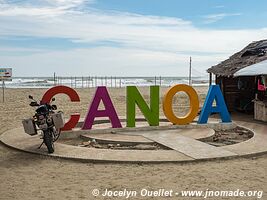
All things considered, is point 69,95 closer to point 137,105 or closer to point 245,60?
point 137,105

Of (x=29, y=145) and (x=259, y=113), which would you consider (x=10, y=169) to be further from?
(x=259, y=113)

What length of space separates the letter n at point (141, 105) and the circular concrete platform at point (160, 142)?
26cm

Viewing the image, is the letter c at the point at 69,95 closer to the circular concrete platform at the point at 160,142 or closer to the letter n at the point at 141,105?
the circular concrete platform at the point at 160,142

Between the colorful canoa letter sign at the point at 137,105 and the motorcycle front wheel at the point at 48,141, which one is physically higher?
the colorful canoa letter sign at the point at 137,105

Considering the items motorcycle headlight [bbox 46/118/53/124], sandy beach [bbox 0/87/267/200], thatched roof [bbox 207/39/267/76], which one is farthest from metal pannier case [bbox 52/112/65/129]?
thatched roof [bbox 207/39/267/76]

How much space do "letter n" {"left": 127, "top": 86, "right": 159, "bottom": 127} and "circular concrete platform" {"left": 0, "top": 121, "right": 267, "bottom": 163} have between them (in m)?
0.26

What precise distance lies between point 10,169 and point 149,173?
101 inches

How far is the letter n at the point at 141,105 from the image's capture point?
33.8 feet

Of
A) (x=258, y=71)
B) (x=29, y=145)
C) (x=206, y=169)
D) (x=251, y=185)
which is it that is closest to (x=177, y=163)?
(x=206, y=169)

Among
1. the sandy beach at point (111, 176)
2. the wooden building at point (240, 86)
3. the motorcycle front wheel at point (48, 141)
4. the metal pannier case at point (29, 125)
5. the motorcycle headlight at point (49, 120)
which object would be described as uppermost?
the wooden building at point (240, 86)

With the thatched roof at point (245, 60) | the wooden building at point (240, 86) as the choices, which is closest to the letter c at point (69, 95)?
the thatched roof at point (245, 60)

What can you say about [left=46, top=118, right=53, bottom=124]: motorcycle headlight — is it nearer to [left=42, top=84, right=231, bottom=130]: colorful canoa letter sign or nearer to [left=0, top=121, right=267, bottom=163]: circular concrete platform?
[left=0, top=121, right=267, bottom=163]: circular concrete platform

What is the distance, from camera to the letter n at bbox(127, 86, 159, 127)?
10297mm

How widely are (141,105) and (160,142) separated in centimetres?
192
